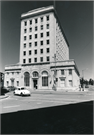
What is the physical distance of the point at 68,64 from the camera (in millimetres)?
37344

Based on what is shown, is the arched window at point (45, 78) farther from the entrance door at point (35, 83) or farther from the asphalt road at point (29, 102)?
the asphalt road at point (29, 102)

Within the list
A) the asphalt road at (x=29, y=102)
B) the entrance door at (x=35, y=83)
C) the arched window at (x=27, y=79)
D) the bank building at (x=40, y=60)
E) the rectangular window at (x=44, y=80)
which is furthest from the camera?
the arched window at (x=27, y=79)

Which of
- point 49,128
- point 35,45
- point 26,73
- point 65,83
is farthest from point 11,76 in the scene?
point 49,128

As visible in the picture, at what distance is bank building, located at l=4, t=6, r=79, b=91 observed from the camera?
38219mm

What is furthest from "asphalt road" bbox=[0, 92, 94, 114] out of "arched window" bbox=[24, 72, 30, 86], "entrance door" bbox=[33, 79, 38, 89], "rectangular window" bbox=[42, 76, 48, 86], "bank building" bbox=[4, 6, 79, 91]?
"arched window" bbox=[24, 72, 30, 86]

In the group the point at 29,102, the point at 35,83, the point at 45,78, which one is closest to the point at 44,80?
the point at 45,78

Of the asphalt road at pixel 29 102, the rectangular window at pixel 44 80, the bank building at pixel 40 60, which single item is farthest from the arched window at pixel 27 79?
the asphalt road at pixel 29 102

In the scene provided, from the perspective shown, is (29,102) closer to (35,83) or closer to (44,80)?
(44,80)

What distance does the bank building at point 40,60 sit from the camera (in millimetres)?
38219

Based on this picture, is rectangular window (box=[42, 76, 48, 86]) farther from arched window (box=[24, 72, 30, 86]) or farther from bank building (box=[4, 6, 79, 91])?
arched window (box=[24, 72, 30, 86])

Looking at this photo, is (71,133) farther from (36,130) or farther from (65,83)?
(65,83)

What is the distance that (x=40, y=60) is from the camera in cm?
4359

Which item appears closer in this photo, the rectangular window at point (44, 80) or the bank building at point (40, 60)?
the bank building at point (40, 60)

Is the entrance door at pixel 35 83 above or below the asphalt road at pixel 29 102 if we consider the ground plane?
below
